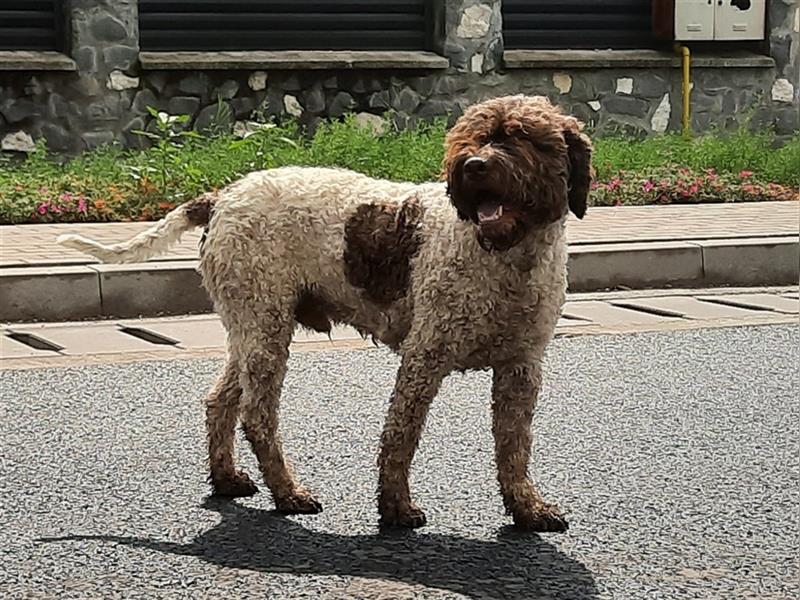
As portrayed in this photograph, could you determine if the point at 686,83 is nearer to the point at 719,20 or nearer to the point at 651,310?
the point at 719,20

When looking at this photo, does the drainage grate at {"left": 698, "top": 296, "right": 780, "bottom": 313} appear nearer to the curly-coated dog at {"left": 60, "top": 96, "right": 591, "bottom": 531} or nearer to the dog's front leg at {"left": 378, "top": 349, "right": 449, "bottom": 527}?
the curly-coated dog at {"left": 60, "top": 96, "right": 591, "bottom": 531}

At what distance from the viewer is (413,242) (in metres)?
5.31

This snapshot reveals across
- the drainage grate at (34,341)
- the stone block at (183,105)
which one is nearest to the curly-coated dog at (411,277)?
the drainage grate at (34,341)

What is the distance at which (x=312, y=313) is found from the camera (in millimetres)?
5711

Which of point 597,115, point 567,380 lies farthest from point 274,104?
point 567,380

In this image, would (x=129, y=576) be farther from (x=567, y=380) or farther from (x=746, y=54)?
(x=746, y=54)

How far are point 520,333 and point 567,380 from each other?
2.81 m

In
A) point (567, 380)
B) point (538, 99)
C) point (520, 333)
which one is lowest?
point (567, 380)

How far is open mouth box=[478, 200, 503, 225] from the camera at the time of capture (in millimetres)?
4891

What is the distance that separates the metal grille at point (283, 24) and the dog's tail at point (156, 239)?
35.7 feet

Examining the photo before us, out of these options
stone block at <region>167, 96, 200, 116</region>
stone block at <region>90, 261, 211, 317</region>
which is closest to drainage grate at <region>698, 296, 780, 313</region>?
stone block at <region>90, 261, 211, 317</region>

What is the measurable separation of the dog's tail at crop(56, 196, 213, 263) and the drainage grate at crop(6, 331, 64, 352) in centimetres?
278

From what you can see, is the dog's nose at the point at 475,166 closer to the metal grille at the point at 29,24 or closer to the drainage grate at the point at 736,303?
the drainage grate at the point at 736,303

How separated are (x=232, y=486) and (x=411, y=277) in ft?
3.56
